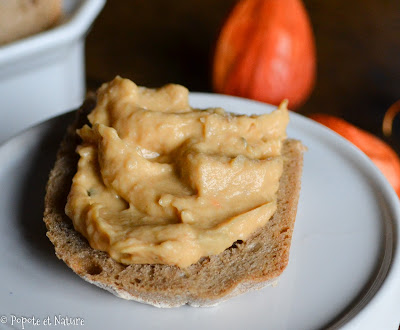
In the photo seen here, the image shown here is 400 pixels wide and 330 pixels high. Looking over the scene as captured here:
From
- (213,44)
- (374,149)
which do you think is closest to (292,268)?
(374,149)

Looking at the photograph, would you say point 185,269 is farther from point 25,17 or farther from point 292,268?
point 25,17

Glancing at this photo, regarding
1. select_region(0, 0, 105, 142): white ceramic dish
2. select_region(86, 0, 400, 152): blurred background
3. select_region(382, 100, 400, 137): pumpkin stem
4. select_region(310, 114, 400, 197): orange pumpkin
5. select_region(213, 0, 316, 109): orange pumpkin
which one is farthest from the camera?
select_region(86, 0, 400, 152): blurred background

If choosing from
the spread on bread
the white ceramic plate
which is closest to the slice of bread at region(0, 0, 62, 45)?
the white ceramic plate

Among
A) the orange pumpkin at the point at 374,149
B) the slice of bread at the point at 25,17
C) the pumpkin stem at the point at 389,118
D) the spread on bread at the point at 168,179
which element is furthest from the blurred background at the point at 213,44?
the spread on bread at the point at 168,179

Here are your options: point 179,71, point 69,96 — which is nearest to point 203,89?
point 179,71

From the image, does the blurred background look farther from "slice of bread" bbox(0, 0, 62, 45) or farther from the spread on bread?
the spread on bread

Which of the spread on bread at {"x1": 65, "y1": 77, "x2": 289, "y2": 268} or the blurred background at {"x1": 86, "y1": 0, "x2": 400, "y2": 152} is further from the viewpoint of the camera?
the blurred background at {"x1": 86, "y1": 0, "x2": 400, "y2": 152}
